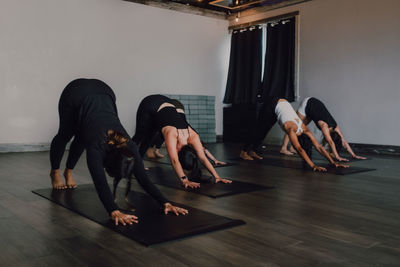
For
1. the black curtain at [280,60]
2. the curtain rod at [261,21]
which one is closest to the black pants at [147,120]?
the black curtain at [280,60]

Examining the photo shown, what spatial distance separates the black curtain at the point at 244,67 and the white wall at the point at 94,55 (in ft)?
1.31

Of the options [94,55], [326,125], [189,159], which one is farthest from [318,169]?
[94,55]

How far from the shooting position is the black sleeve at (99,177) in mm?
2215

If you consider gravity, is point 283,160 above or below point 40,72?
below

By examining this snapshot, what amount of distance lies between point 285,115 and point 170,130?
198 cm

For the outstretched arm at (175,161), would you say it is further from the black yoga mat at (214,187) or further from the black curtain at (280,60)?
the black curtain at (280,60)

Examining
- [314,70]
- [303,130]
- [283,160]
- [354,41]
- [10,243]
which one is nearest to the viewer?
[10,243]

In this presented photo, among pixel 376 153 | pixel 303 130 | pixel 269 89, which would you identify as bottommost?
pixel 376 153

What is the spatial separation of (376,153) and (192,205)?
15.1ft

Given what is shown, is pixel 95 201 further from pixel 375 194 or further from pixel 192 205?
pixel 375 194

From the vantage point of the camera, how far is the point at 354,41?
6680 mm

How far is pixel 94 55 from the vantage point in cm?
705

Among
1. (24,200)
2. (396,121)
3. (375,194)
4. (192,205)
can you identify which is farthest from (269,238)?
(396,121)

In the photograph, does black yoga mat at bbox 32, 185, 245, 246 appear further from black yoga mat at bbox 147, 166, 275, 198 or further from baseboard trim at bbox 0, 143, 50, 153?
baseboard trim at bbox 0, 143, 50, 153
